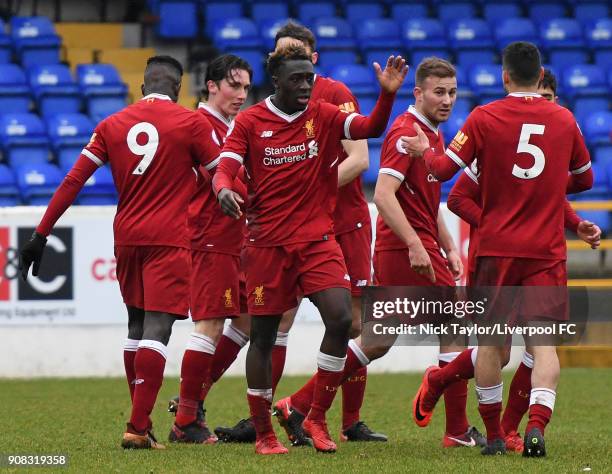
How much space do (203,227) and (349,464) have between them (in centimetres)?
223

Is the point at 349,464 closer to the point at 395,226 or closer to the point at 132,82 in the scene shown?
the point at 395,226

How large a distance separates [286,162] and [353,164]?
1048mm

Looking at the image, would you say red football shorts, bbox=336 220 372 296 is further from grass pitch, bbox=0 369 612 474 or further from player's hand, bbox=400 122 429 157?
player's hand, bbox=400 122 429 157

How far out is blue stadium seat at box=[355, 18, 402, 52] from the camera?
18.2 meters

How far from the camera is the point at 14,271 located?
12305 mm

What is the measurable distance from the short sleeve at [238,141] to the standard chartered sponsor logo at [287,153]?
12 cm

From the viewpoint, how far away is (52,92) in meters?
16.7

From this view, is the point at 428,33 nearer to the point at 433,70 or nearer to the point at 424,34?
the point at 424,34

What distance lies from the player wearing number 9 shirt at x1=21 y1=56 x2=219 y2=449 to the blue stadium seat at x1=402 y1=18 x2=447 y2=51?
11114mm

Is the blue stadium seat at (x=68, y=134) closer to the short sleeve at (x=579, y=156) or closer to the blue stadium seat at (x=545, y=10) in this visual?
the blue stadium seat at (x=545, y=10)

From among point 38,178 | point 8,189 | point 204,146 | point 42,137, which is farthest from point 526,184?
point 42,137

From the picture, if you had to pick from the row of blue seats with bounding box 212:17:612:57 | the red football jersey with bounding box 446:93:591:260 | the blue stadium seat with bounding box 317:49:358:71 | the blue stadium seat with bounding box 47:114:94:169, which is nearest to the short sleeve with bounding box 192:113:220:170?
the red football jersey with bounding box 446:93:591:260

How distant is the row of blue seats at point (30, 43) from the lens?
691 inches

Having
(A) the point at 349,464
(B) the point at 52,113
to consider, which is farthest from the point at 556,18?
(A) the point at 349,464
